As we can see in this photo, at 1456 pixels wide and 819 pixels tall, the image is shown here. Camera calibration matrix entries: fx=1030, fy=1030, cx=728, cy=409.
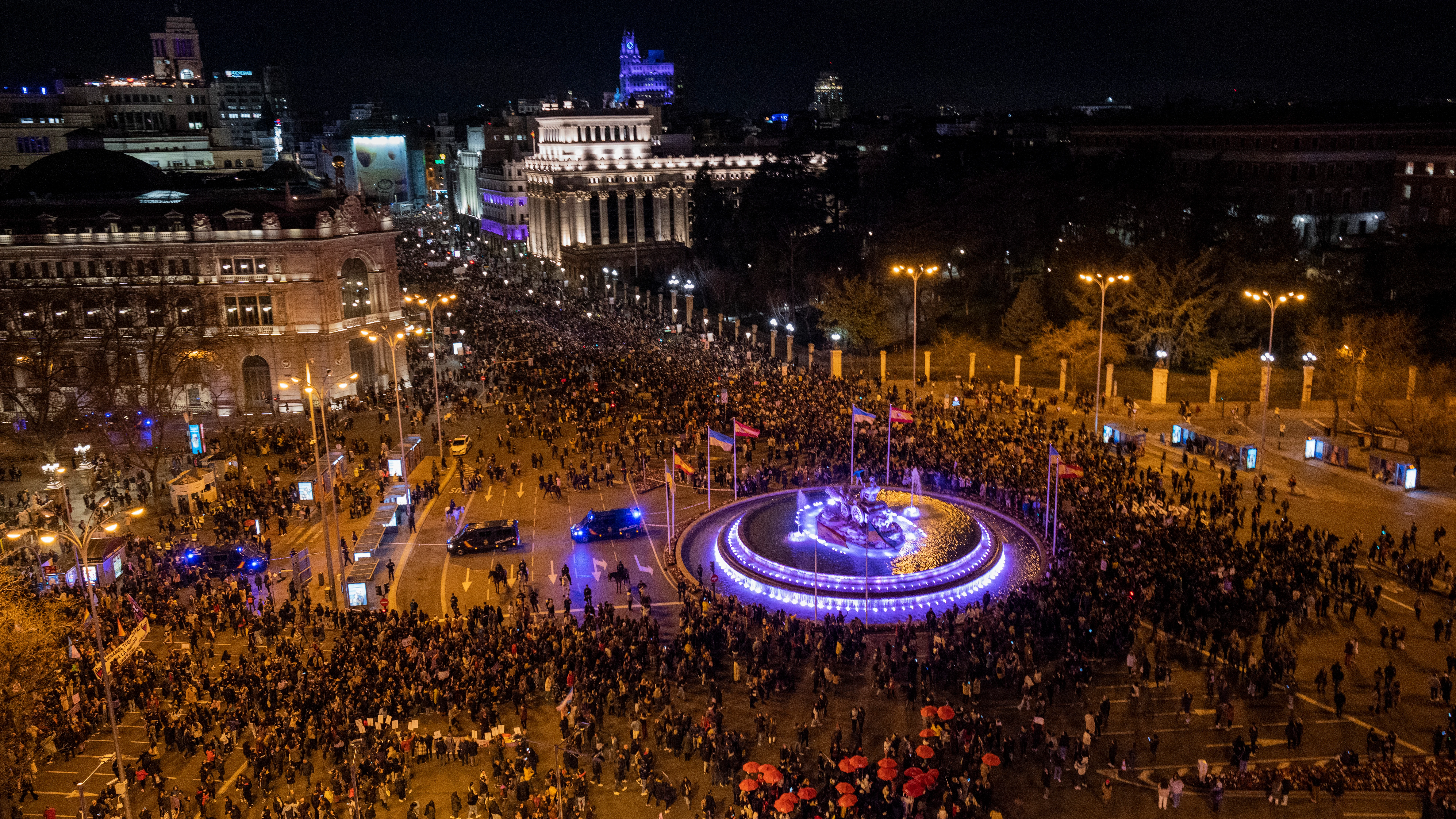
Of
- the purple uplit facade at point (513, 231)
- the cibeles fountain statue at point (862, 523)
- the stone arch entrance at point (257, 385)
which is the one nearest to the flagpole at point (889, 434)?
the cibeles fountain statue at point (862, 523)

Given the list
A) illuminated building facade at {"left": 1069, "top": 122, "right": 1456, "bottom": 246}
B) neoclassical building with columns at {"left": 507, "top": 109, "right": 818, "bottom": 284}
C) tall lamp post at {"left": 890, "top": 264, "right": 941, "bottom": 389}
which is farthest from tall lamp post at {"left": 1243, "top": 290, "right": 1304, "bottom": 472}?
neoclassical building with columns at {"left": 507, "top": 109, "right": 818, "bottom": 284}

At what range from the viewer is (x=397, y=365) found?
6394 cm

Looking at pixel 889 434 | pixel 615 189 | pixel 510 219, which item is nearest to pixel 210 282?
pixel 889 434

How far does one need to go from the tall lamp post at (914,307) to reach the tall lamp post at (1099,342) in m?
8.36

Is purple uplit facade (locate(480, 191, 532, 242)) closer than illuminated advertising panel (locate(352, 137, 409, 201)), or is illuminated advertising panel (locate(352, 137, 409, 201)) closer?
purple uplit facade (locate(480, 191, 532, 242))

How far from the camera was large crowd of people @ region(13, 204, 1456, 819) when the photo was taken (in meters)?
21.6

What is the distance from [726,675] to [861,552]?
9.13 meters

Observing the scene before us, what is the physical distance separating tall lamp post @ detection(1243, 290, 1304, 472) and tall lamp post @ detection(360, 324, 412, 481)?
34.0 meters

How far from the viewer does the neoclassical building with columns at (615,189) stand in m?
116

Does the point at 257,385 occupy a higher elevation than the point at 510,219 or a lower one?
lower

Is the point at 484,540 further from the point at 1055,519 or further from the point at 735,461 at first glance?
the point at 1055,519

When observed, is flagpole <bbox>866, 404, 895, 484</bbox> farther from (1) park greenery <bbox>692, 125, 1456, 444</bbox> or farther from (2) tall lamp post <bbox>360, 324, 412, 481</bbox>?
(2) tall lamp post <bbox>360, 324, 412, 481</bbox>

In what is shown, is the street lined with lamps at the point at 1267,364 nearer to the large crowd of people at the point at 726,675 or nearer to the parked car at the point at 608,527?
the large crowd of people at the point at 726,675

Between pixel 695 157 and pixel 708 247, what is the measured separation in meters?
26.5
